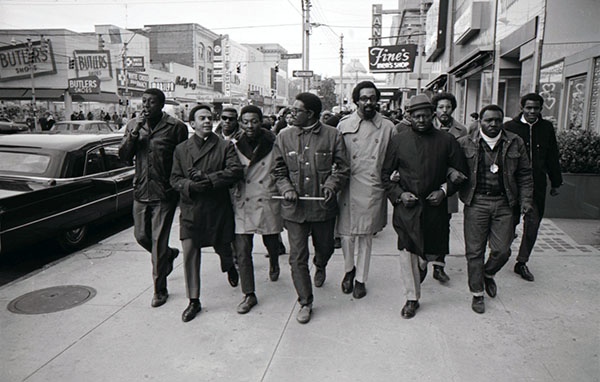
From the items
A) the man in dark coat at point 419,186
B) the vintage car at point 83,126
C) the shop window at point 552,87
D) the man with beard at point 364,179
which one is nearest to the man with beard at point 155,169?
the man with beard at point 364,179

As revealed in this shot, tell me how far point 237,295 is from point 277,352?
1.28m

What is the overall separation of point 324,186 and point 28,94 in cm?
3868

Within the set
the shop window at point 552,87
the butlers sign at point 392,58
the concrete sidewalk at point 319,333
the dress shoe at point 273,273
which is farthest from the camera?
the butlers sign at point 392,58

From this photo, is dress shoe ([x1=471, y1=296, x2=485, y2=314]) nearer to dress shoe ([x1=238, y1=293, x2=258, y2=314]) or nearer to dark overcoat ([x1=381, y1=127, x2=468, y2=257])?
dark overcoat ([x1=381, y1=127, x2=468, y2=257])

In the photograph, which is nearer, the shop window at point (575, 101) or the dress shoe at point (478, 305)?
the dress shoe at point (478, 305)

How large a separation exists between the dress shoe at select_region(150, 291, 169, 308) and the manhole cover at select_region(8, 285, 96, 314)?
0.76 meters

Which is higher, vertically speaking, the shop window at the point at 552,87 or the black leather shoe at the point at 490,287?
the shop window at the point at 552,87

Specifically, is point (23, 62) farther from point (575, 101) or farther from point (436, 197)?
point (436, 197)

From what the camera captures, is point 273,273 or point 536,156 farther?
point 273,273

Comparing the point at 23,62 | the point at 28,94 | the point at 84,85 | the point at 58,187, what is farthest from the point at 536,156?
the point at 23,62

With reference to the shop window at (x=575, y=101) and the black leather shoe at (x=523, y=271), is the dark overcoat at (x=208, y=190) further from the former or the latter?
the shop window at (x=575, y=101)

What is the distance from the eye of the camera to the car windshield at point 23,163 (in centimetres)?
636

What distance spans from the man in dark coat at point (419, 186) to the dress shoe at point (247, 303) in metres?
1.38

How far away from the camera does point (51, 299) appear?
188 inches
